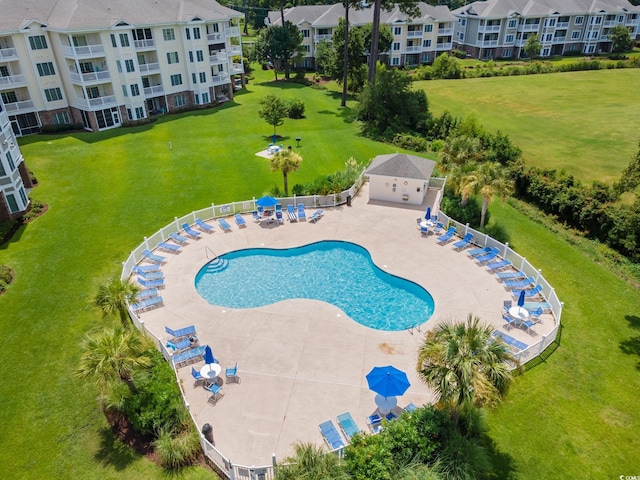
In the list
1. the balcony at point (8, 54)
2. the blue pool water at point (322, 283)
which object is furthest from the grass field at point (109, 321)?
the balcony at point (8, 54)

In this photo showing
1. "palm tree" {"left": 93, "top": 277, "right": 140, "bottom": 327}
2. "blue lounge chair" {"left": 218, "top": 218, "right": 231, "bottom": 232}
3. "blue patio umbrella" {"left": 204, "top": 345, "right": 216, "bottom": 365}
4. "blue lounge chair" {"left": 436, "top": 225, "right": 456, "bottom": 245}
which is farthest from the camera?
"blue lounge chair" {"left": 218, "top": 218, "right": 231, "bottom": 232}

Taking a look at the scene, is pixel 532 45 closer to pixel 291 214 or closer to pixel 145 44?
pixel 145 44

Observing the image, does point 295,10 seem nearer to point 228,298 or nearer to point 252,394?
point 228,298

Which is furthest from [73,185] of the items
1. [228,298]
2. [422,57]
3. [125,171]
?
[422,57]

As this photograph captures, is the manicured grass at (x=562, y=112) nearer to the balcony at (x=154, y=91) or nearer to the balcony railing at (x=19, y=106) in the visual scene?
the balcony at (x=154, y=91)

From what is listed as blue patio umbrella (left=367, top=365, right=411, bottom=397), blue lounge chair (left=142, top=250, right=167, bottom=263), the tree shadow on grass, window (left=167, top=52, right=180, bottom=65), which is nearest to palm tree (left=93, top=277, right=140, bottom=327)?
blue lounge chair (left=142, top=250, right=167, bottom=263)

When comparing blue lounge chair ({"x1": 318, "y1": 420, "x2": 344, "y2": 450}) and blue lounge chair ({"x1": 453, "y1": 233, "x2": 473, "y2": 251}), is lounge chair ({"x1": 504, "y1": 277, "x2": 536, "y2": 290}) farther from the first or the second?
blue lounge chair ({"x1": 318, "y1": 420, "x2": 344, "y2": 450})
